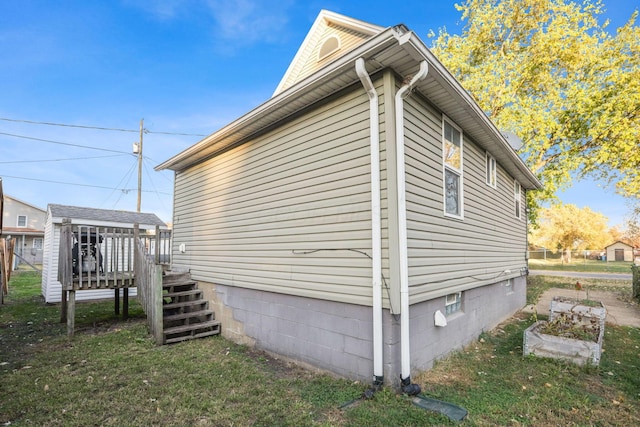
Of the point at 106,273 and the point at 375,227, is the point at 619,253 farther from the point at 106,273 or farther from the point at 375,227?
the point at 106,273

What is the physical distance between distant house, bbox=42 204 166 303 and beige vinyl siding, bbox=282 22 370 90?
27.6 feet

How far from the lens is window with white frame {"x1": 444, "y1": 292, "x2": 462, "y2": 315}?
499 centimetres

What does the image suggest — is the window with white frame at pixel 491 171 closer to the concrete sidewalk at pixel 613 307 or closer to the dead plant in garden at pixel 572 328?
the concrete sidewalk at pixel 613 307

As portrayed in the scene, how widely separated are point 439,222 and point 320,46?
15.3 ft

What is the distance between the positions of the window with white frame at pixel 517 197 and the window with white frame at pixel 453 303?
17.5ft

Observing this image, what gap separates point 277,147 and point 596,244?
49.3m

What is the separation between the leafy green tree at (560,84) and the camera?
12.4 meters

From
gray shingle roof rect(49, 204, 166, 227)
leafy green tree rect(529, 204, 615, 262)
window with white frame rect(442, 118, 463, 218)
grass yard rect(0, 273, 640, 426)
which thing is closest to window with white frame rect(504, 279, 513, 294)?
grass yard rect(0, 273, 640, 426)

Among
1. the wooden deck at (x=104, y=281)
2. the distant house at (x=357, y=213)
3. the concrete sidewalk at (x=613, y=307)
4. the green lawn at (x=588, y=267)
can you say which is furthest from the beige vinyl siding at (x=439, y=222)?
the green lawn at (x=588, y=267)

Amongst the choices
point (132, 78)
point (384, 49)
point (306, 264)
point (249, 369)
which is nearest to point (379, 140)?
point (384, 49)

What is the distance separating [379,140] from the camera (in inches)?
148

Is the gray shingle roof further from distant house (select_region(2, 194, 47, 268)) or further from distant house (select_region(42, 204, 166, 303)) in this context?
distant house (select_region(2, 194, 47, 268))

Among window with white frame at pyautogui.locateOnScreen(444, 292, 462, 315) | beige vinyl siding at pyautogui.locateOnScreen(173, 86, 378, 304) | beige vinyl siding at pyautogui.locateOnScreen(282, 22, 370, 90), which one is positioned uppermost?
beige vinyl siding at pyautogui.locateOnScreen(282, 22, 370, 90)

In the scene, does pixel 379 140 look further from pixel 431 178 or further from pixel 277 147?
pixel 277 147
